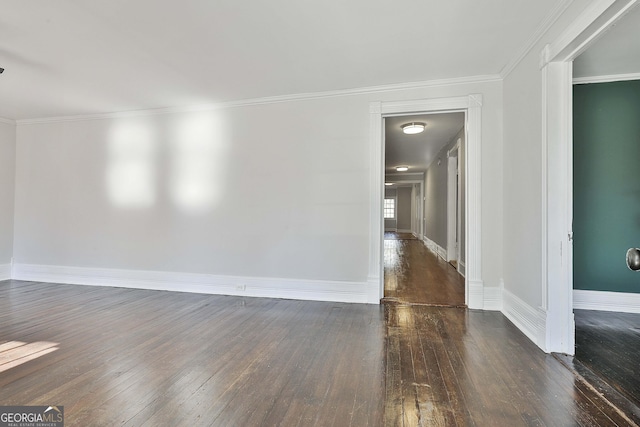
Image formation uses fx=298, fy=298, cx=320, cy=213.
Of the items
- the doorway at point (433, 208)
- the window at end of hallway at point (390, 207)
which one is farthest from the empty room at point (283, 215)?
the window at end of hallway at point (390, 207)

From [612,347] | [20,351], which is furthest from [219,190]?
[612,347]

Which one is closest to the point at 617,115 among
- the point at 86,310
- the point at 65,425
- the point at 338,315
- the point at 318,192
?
the point at 318,192

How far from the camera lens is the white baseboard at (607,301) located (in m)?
3.16

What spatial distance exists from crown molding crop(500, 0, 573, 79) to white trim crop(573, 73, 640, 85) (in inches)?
33.6

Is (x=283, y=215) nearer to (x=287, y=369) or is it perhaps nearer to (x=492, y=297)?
(x=287, y=369)

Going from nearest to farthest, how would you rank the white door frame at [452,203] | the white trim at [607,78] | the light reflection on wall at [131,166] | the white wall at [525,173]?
the white wall at [525,173]
the white trim at [607,78]
the light reflection on wall at [131,166]
the white door frame at [452,203]

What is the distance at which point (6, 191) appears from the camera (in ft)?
15.7

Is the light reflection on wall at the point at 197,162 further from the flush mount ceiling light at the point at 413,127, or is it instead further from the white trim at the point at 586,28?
the white trim at the point at 586,28

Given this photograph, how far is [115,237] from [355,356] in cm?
405

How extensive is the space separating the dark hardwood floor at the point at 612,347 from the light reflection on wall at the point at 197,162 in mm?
4057

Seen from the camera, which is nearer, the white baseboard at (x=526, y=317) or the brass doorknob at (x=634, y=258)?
the brass doorknob at (x=634, y=258)

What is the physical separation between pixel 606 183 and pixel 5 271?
8418 millimetres

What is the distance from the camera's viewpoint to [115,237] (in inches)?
175

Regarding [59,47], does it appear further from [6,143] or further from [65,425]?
[6,143]
